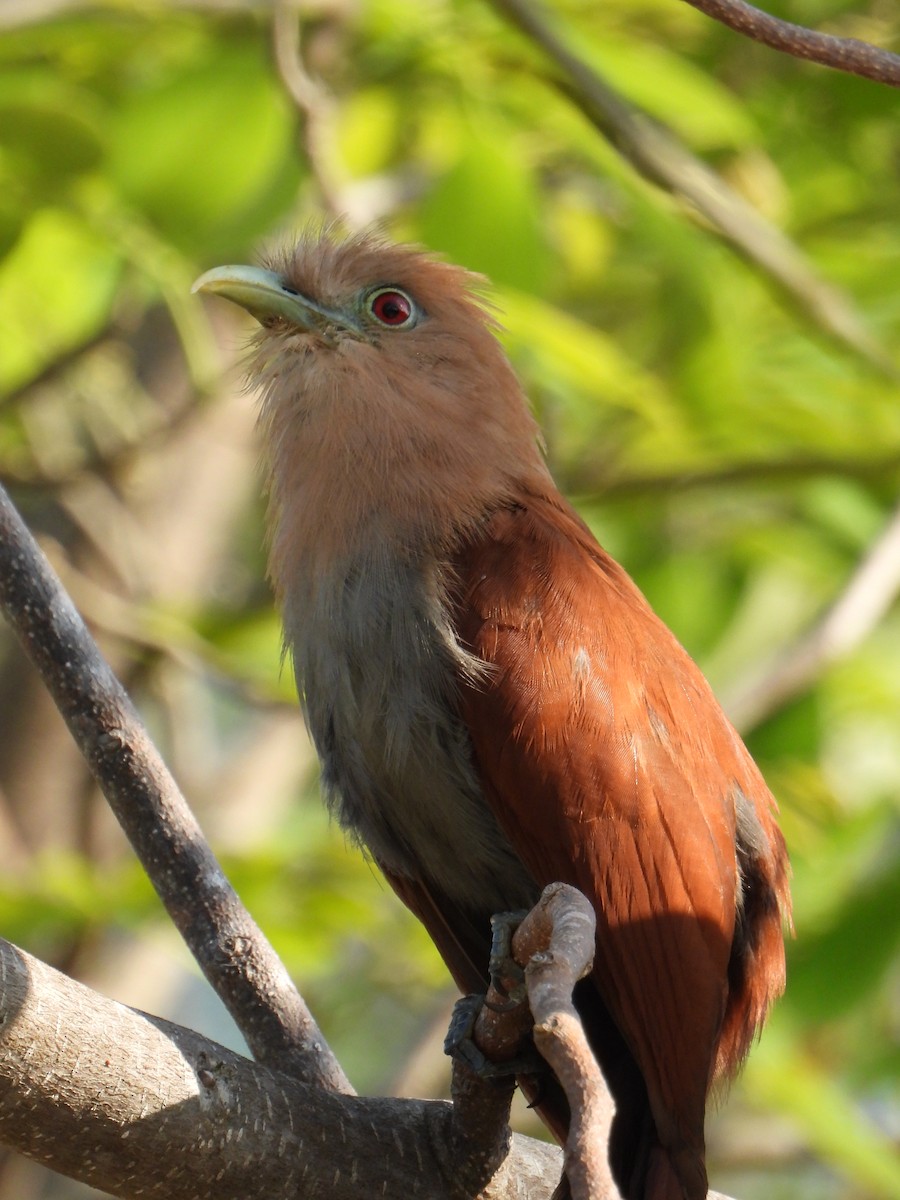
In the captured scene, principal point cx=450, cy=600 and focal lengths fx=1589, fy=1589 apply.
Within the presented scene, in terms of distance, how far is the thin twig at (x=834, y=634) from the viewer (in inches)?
182

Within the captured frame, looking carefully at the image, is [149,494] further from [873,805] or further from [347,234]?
[873,805]

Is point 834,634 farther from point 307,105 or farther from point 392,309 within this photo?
point 307,105

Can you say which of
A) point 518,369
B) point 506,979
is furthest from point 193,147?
point 506,979

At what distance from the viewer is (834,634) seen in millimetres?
4617

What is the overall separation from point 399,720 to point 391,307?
1.12 metres

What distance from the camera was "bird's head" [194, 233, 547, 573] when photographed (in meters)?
3.38

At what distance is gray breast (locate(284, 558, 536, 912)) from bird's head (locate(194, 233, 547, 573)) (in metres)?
0.18

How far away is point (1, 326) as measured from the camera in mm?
4621

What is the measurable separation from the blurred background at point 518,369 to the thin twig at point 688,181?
0.05 ft

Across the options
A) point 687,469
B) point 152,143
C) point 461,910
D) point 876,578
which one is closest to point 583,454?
point 687,469

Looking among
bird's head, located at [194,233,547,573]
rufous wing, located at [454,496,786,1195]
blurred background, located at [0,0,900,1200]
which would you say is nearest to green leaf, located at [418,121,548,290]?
blurred background, located at [0,0,900,1200]

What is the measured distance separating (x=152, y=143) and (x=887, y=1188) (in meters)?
3.16

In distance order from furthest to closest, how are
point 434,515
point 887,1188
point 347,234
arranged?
point 347,234, point 887,1188, point 434,515

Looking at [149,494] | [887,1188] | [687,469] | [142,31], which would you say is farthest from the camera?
[149,494]
